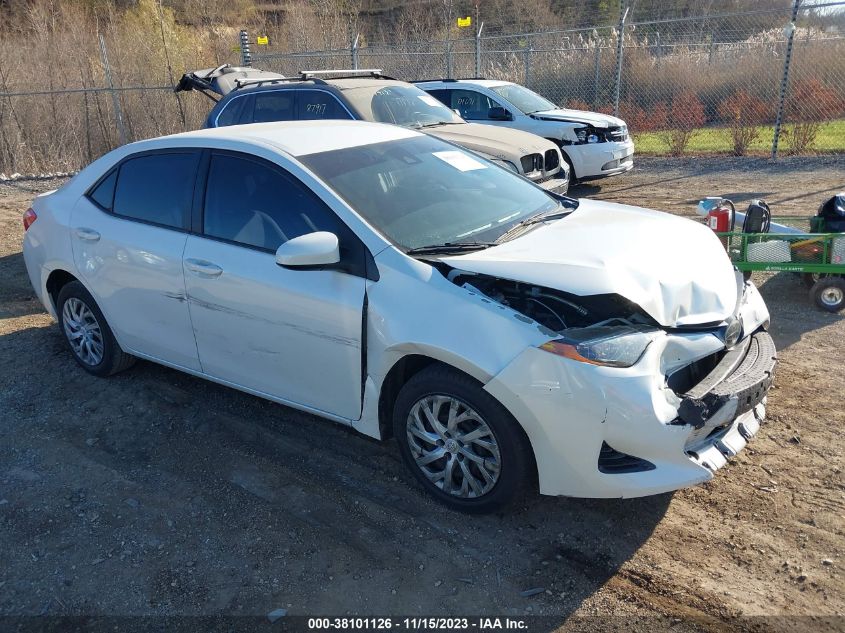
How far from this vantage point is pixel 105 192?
4.84 meters

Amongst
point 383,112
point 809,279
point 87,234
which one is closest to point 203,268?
point 87,234

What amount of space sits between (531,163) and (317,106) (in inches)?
109

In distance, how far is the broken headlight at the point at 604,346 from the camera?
117 inches

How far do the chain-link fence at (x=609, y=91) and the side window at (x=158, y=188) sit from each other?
11.2 meters

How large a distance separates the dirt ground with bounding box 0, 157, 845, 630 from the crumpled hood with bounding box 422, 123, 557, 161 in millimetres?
4641

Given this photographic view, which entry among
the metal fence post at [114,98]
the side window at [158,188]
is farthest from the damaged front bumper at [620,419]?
the metal fence post at [114,98]

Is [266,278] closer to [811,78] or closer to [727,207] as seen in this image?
[727,207]

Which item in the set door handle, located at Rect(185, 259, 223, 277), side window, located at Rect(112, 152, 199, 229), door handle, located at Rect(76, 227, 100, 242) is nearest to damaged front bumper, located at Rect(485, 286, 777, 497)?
door handle, located at Rect(185, 259, 223, 277)

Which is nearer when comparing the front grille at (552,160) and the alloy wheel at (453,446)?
the alloy wheel at (453,446)

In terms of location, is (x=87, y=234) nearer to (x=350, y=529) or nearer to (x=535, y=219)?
(x=350, y=529)

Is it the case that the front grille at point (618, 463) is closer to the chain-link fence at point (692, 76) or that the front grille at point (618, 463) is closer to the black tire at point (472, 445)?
the black tire at point (472, 445)

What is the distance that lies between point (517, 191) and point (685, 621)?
8.87ft

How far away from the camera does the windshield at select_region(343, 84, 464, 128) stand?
8.65m

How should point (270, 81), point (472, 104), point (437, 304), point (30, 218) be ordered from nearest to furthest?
point (437, 304), point (30, 218), point (270, 81), point (472, 104)
